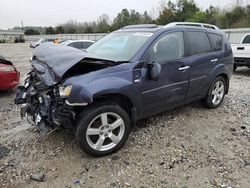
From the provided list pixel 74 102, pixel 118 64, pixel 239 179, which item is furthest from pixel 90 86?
pixel 239 179

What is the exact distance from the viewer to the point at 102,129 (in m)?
3.55

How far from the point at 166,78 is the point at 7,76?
4.10 meters

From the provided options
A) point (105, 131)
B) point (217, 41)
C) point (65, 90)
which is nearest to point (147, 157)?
point (105, 131)

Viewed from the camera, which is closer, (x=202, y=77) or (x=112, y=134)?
(x=112, y=134)

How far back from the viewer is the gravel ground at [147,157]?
3143 mm

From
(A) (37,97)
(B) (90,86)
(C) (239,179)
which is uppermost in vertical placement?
(B) (90,86)

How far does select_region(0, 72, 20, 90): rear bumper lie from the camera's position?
245 inches

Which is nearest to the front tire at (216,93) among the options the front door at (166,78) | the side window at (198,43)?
the side window at (198,43)

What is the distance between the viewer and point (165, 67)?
4.14 metres

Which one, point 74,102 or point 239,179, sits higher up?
point 74,102

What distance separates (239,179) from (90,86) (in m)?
2.15

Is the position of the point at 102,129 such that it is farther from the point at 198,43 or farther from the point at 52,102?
the point at 198,43

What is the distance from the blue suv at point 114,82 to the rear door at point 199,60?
0.06ft

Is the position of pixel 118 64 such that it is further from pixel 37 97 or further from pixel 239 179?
pixel 239 179
